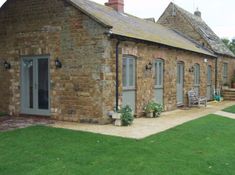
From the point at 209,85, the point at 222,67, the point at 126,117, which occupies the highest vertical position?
the point at 222,67

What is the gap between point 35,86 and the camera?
1396cm

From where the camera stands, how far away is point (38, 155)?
7715 mm

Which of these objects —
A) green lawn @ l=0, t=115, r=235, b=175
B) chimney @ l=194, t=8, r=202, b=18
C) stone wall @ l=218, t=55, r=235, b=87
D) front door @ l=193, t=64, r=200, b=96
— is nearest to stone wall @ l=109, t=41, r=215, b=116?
front door @ l=193, t=64, r=200, b=96

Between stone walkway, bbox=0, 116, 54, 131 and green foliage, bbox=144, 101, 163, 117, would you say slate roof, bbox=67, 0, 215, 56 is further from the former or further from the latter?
stone walkway, bbox=0, 116, 54, 131

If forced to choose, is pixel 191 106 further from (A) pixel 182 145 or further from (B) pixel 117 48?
(A) pixel 182 145

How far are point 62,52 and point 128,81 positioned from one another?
2.77 m

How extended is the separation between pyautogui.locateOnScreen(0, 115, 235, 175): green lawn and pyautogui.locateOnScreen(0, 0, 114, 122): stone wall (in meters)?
2.13

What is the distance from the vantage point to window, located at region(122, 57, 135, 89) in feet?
44.1

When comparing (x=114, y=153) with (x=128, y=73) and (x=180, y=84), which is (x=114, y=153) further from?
(x=180, y=84)

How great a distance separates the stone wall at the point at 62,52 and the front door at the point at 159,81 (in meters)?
4.17

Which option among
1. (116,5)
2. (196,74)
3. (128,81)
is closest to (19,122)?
(128,81)

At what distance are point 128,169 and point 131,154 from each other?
110 centimetres

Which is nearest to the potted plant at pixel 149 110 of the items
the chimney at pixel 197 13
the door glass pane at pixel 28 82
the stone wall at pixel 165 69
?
the stone wall at pixel 165 69

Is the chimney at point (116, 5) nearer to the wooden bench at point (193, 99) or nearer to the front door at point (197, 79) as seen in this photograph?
the front door at point (197, 79)
